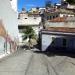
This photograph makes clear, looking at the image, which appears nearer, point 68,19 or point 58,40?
point 58,40

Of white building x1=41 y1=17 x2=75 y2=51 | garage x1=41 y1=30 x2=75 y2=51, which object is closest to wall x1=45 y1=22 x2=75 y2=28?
white building x1=41 y1=17 x2=75 y2=51

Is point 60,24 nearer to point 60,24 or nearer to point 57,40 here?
point 60,24

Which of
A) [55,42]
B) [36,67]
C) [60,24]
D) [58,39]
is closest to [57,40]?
[58,39]

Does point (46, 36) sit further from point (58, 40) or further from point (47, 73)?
point (47, 73)

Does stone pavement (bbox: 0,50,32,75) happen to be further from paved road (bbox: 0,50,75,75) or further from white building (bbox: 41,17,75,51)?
white building (bbox: 41,17,75,51)

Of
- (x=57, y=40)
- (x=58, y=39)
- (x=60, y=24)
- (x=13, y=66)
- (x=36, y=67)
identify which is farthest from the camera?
(x=60, y=24)

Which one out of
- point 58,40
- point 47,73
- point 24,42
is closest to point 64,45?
point 58,40

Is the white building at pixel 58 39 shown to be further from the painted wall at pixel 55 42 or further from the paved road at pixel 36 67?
the paved road at pixel 36 67

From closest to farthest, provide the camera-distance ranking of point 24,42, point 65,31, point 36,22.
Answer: point 65,31, point 24,42, point 36,22

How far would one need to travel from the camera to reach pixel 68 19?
45.1 m

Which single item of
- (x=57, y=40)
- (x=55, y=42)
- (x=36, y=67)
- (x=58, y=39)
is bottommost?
(x=55, y=42)

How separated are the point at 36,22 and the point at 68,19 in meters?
16.8

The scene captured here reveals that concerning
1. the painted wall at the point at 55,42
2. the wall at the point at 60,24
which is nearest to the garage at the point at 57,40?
the painted wall at the point at 55,42

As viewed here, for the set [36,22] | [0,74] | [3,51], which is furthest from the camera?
[36,22]
